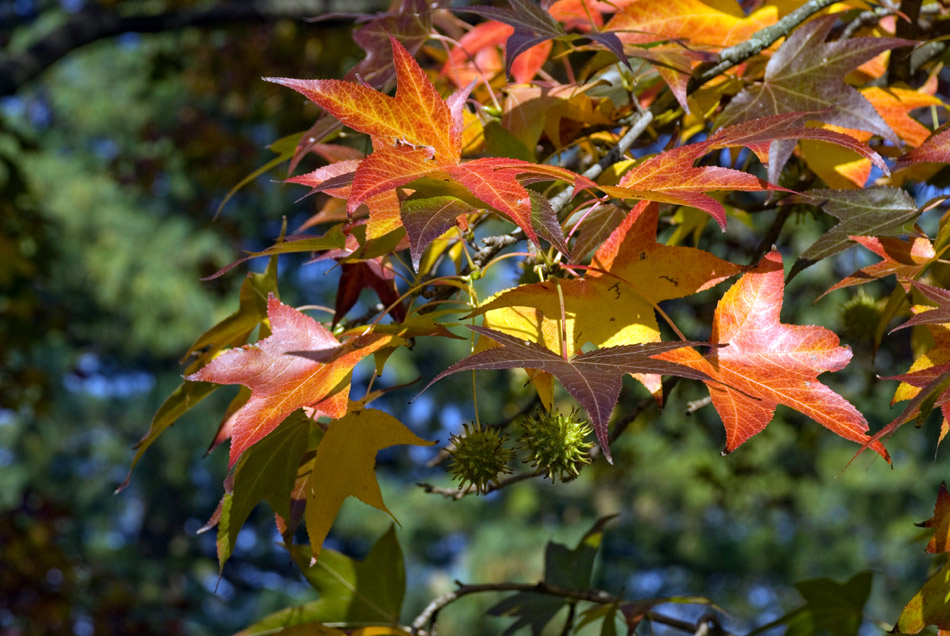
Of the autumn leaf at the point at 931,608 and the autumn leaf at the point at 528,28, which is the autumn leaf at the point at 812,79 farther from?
the autumn leaf at the point at 931,608

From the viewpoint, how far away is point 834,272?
6.51 feet

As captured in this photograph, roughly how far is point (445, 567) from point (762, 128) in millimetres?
10589

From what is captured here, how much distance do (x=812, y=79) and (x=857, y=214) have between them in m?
0.15

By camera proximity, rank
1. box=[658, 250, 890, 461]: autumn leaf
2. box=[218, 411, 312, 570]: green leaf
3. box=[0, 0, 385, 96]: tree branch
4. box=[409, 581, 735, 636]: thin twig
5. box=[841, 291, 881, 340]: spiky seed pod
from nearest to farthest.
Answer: box=[658, 250, 890, 461]: autumn leaf
box=[218, 411, 312, 570]: green leaf
box=[409, 581, 735, 636]: thin twig
box=[841, 291, 881, 340]: spiky seed pod
box=[0, 0, 385, 96]: tree branch

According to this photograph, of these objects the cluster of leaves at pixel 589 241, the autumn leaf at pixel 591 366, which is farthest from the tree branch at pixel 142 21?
the autumn leaf at pixel 591 366

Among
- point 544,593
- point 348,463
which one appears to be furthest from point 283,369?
point 544,593

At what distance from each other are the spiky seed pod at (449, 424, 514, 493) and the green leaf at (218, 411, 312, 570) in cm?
14

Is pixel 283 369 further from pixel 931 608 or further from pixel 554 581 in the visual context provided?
pixel 554 581

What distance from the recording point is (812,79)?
784mm

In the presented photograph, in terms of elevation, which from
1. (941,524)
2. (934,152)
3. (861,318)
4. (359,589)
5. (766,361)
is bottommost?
(359,589)

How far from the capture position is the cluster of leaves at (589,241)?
22.7 inches

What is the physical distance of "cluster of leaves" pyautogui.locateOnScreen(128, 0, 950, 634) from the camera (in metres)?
0.58

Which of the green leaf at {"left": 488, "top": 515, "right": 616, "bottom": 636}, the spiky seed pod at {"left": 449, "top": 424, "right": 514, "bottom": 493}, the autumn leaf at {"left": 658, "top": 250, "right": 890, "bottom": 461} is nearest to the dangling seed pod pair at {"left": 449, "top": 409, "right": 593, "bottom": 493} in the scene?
the spiky seed pod at {"left": 449, "top": 424, "right": 514, "bottom": 493}

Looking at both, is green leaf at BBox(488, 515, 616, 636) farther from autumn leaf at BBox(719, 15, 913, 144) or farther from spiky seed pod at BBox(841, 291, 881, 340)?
autumn leaf at BBox(719, 15, 913, 144)
